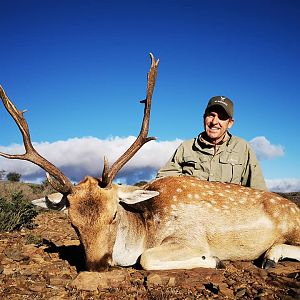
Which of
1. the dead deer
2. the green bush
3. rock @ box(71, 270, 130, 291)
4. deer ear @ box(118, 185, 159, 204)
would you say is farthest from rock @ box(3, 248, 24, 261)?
the green bush

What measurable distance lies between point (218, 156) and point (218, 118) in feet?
2.50

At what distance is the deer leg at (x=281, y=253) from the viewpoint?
550 centimetres

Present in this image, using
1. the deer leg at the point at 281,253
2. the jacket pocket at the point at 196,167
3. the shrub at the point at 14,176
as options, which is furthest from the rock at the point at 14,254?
the shrub at the point at 14,176

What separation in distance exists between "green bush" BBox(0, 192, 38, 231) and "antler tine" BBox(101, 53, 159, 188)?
438 cm

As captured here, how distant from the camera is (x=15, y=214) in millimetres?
9312

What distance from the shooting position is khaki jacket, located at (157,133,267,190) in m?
7.57

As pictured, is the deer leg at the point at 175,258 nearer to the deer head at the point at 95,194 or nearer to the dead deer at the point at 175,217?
the dead deer at the point at 175,217

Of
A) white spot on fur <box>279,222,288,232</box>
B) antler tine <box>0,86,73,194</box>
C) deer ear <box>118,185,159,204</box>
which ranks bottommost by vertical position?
white spot on fur <box>279,222,288,232</box>

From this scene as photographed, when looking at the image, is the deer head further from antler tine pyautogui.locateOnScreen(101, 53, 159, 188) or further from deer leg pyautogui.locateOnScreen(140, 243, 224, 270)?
deer leg pyautogui.locateOnScreen(140, 243, 224, 270)

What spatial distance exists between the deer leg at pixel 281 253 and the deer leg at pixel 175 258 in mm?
757

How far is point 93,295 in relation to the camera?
431 cm

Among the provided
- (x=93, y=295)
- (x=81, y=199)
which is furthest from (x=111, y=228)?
(x=93, y=295)

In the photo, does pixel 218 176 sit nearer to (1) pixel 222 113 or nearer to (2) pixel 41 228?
(1) pixel 222 113

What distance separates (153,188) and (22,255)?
227 cm
